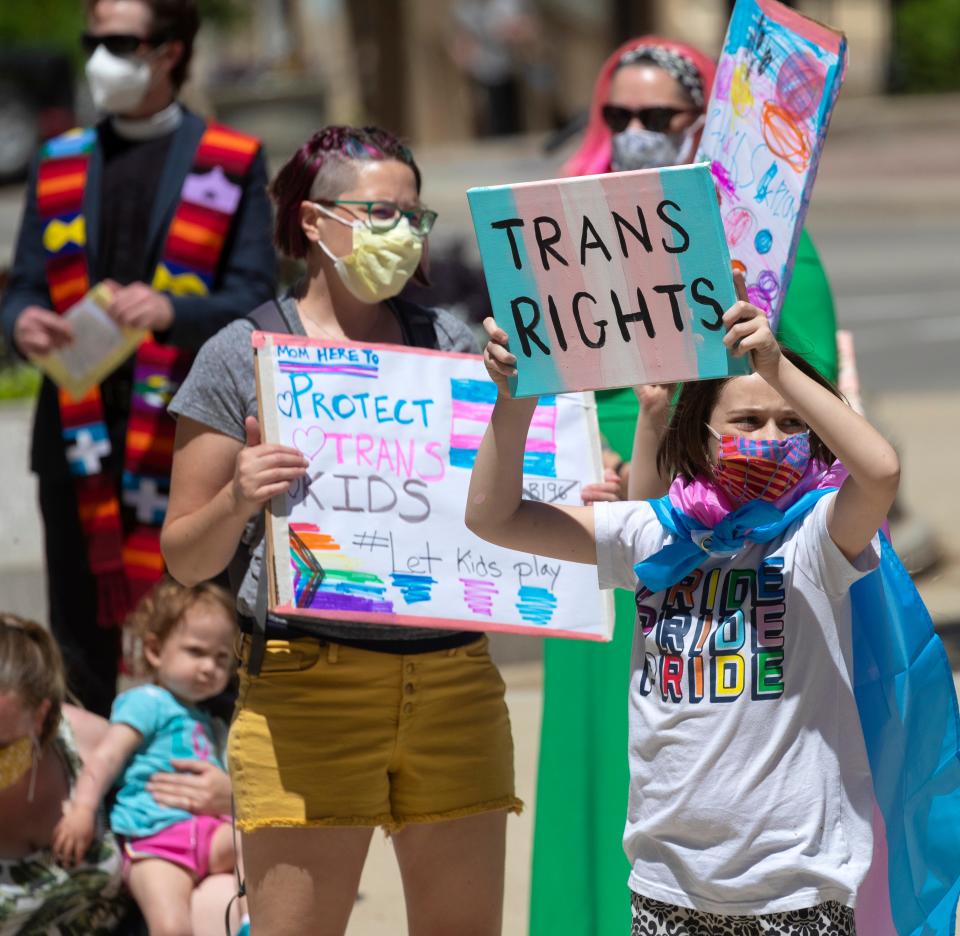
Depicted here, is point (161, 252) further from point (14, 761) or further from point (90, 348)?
point (14, 761)

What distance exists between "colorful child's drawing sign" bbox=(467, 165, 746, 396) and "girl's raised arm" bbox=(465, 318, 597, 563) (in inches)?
3.1

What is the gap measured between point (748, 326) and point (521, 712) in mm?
3487

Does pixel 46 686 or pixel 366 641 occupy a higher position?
pixel 366 641

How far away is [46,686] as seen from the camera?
3799 mm

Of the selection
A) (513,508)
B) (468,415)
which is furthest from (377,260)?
(513,508)

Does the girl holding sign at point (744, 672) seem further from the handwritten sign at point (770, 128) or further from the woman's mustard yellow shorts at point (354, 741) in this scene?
the handwritten sign at point (770, 128)

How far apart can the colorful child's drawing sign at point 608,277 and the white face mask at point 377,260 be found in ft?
1.63

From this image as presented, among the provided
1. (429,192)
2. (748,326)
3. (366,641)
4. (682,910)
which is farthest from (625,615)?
(429,192)

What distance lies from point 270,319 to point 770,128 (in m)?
0.98

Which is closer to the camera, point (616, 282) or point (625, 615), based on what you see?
point (616, 282)

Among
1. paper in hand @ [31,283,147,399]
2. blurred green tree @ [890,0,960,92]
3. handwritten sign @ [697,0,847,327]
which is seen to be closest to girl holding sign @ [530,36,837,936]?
handwritten sign @ [697,0,847,327]

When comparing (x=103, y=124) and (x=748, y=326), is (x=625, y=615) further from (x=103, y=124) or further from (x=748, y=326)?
(x=103, y=124)

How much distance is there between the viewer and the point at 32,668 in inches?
148

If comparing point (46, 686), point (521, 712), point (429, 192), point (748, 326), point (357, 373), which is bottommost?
point (429, 192)
